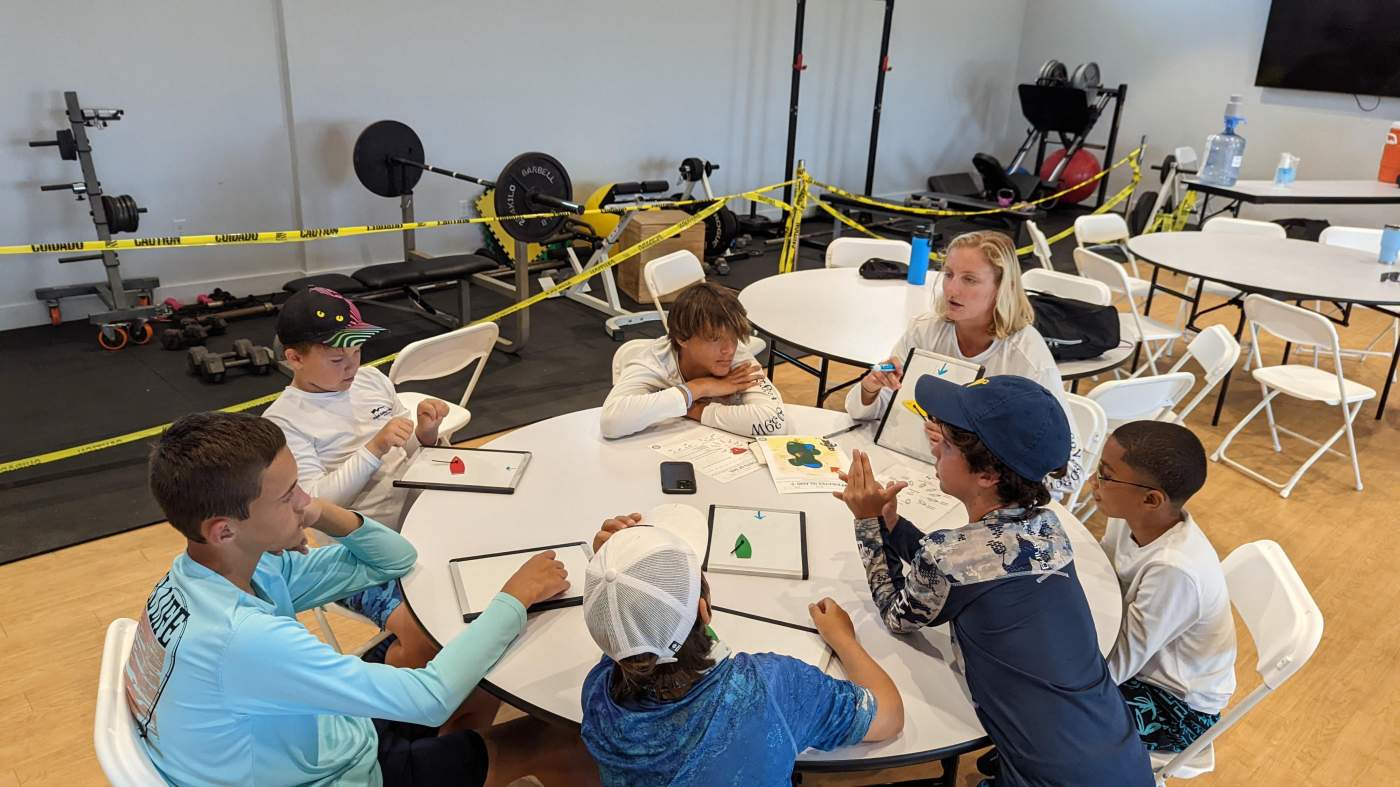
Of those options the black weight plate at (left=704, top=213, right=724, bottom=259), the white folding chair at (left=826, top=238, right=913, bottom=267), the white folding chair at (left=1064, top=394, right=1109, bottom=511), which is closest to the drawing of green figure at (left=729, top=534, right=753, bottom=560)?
the white folding chair at (left=1064, top=394, right=1109, bottom=511)

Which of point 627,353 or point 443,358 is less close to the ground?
point 627,353

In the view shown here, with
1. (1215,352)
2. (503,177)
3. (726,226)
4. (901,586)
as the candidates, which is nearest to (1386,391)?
(1215,352)

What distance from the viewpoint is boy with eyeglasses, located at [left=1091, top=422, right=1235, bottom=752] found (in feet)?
6.18

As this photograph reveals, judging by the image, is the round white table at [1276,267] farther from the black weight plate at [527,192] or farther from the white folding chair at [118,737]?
the white folding chair at [118,737]

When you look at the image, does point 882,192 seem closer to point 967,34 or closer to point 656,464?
point 967,34

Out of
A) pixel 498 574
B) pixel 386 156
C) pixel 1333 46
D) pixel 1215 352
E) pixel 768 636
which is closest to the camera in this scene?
pixel 768 636

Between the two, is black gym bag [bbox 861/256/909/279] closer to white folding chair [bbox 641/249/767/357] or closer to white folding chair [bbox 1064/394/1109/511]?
white folding chair [bbox 641/249/767/357]

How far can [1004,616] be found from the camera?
159cm

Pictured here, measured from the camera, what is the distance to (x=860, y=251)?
489 centimetres

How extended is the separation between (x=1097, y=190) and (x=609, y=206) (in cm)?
659

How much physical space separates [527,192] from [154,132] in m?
2.28

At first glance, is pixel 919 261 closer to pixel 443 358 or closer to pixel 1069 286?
pixel 1069 286

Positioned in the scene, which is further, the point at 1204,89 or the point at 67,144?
Result: the point at 1204,89

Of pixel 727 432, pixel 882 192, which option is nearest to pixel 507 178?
pixel 727 432
